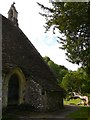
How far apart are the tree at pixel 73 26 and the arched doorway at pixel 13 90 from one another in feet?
21.2

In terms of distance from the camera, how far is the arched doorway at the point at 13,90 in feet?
68.0

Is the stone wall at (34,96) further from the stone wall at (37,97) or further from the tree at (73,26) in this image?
the tree at (73,26)

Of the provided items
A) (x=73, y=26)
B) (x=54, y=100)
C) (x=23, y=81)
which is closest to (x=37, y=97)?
(x=23, y=81)

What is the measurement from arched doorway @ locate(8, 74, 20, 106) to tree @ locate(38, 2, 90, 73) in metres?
6.45

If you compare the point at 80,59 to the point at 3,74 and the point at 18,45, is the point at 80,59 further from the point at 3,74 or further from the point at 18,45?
the point at 18,45

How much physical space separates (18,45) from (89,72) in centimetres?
1052

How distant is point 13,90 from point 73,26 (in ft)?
29.6

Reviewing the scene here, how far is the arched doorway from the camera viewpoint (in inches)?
817

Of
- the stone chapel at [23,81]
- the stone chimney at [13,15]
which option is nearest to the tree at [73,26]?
the stone chapel at [23,81]

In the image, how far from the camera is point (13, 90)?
21.2 metres

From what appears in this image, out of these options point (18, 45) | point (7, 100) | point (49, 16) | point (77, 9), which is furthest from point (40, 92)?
point (77, 9)

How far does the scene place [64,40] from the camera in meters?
16.7

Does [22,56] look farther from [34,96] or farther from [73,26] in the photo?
[73,26]

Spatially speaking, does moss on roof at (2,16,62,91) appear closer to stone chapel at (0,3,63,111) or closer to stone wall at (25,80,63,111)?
stone chapel at (0,3,63,111)
